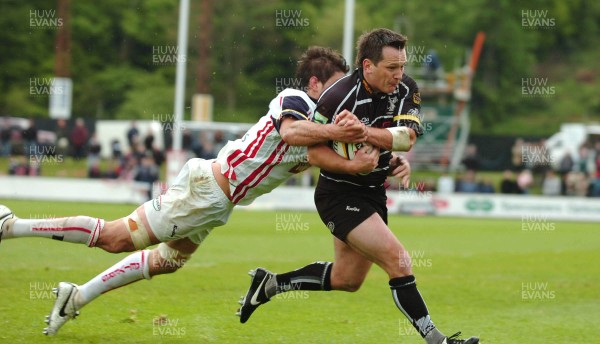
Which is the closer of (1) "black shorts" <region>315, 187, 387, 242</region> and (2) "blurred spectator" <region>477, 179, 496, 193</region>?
(1) "black shorts" <region>315, 187, 387, 242</region>

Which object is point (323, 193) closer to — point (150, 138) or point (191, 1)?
point (150, 138)

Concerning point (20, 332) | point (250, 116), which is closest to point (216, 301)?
point (20, 332)

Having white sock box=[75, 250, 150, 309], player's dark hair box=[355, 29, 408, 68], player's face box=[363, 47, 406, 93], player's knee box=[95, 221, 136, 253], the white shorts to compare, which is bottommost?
white sock box=[75, 250, 150, 309]

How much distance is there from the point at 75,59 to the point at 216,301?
4669 centimetres

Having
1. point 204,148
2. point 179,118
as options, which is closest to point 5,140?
point 179,118

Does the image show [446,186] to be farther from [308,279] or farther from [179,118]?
[308,279]

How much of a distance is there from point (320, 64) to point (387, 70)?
744mm

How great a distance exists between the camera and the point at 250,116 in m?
49.0

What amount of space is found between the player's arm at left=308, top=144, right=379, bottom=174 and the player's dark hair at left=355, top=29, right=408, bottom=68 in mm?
679

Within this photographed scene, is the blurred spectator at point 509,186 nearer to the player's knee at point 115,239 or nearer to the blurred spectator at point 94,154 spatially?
the blurred spectator at point 94,154

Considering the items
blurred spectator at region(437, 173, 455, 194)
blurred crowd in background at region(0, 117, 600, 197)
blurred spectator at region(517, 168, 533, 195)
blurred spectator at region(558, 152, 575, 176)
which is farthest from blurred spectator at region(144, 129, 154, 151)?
blurred spectator at region(558, 152, 575, 176)

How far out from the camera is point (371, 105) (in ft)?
22.8

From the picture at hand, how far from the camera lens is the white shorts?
7.33m

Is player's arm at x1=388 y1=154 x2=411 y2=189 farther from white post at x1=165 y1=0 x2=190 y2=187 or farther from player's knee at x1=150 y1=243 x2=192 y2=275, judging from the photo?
white post at x1=165 y1=0 x2=190 y2=187
